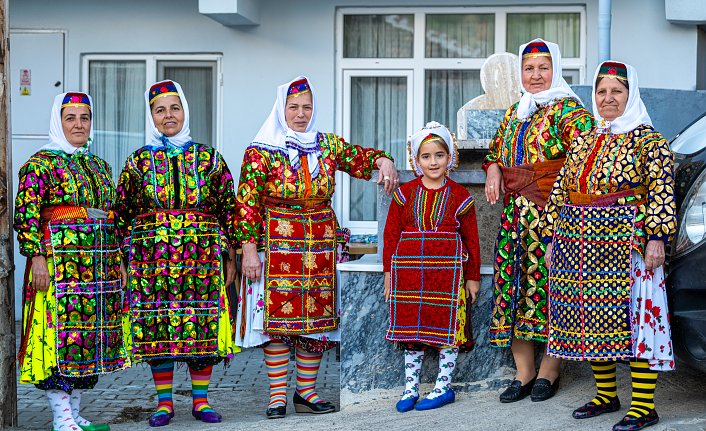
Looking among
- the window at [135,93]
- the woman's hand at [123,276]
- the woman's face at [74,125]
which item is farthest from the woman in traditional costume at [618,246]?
the window at [135,93]

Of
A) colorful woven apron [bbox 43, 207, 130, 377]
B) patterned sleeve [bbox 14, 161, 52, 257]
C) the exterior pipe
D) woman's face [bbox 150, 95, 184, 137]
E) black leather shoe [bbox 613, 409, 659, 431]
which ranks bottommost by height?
black leather shoe [bbox 613, 409, 659, 431]

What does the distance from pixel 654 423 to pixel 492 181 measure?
57.3 inches

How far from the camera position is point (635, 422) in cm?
488

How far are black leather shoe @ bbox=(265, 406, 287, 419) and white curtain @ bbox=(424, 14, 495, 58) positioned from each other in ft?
15.1

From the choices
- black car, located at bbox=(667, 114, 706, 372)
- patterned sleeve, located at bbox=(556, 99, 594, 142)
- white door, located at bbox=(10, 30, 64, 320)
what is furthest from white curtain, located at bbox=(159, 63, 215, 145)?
black car, located at bbox=(667, 114, 706, 372)

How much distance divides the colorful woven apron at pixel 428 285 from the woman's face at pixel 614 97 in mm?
1035

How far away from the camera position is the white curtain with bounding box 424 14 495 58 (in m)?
9.45

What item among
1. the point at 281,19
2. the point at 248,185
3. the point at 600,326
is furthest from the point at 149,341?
the point at 281,19

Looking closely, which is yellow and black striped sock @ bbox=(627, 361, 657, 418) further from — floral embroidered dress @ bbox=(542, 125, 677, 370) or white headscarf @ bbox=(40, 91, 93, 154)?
white headscarf @ bbox=(40, 91, 93, 154)

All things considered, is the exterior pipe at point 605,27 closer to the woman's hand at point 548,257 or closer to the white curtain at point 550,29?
the white curtain at point 550,29

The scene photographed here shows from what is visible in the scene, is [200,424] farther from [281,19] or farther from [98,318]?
[281,19]

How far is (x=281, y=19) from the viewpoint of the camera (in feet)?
31.3

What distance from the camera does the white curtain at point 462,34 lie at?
9445 mm

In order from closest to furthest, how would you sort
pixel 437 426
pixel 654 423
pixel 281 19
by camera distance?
1. pixel 654 423
2. pixel 437 426
3. pixel 281 19
